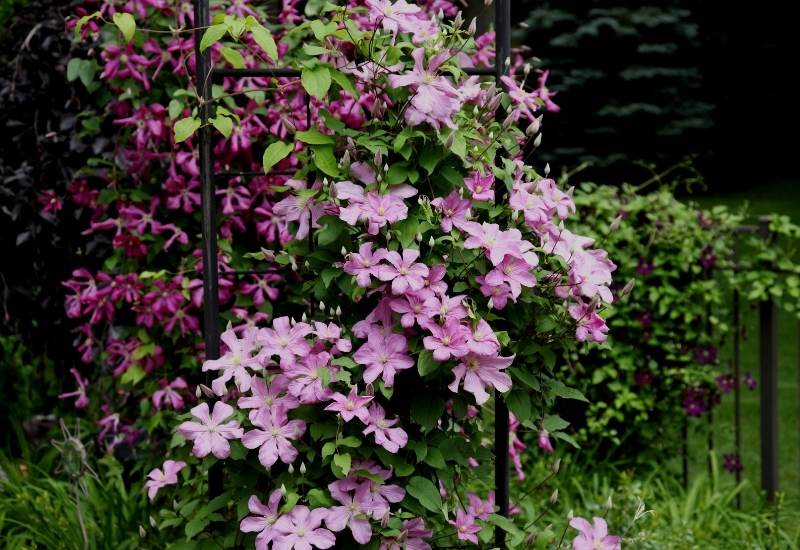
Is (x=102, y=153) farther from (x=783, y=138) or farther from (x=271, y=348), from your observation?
(x=783, y=138)

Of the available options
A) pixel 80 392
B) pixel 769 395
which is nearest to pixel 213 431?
pixel 80 392

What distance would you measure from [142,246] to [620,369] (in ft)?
5.81

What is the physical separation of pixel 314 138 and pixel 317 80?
0.10 metres

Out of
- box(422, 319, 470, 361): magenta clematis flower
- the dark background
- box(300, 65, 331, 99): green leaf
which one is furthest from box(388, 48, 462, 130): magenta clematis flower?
the dark background

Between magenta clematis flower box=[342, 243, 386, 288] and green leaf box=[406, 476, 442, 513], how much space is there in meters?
0.36

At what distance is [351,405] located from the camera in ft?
5.47

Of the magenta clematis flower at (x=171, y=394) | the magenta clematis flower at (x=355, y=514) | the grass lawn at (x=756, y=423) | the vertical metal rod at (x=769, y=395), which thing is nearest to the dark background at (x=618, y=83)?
the grass lawn at (x=756, y=423)

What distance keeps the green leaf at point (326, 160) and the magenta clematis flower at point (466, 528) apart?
67cm

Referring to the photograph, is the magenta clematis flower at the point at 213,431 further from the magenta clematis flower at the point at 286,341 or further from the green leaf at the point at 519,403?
the green leaf at the point at 519,403

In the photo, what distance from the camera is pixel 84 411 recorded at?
11.0 feet

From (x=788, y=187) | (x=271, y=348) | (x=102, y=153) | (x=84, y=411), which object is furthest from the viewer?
(x=788, y=187)

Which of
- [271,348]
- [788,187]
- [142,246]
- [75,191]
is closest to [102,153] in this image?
[75,191]

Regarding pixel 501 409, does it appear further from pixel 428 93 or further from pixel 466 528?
pixel 428 93

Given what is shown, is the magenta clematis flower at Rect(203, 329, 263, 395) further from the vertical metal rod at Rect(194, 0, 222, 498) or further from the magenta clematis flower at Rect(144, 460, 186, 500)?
the magenta clematis flower at Rect(144, 460, 186, 500)
